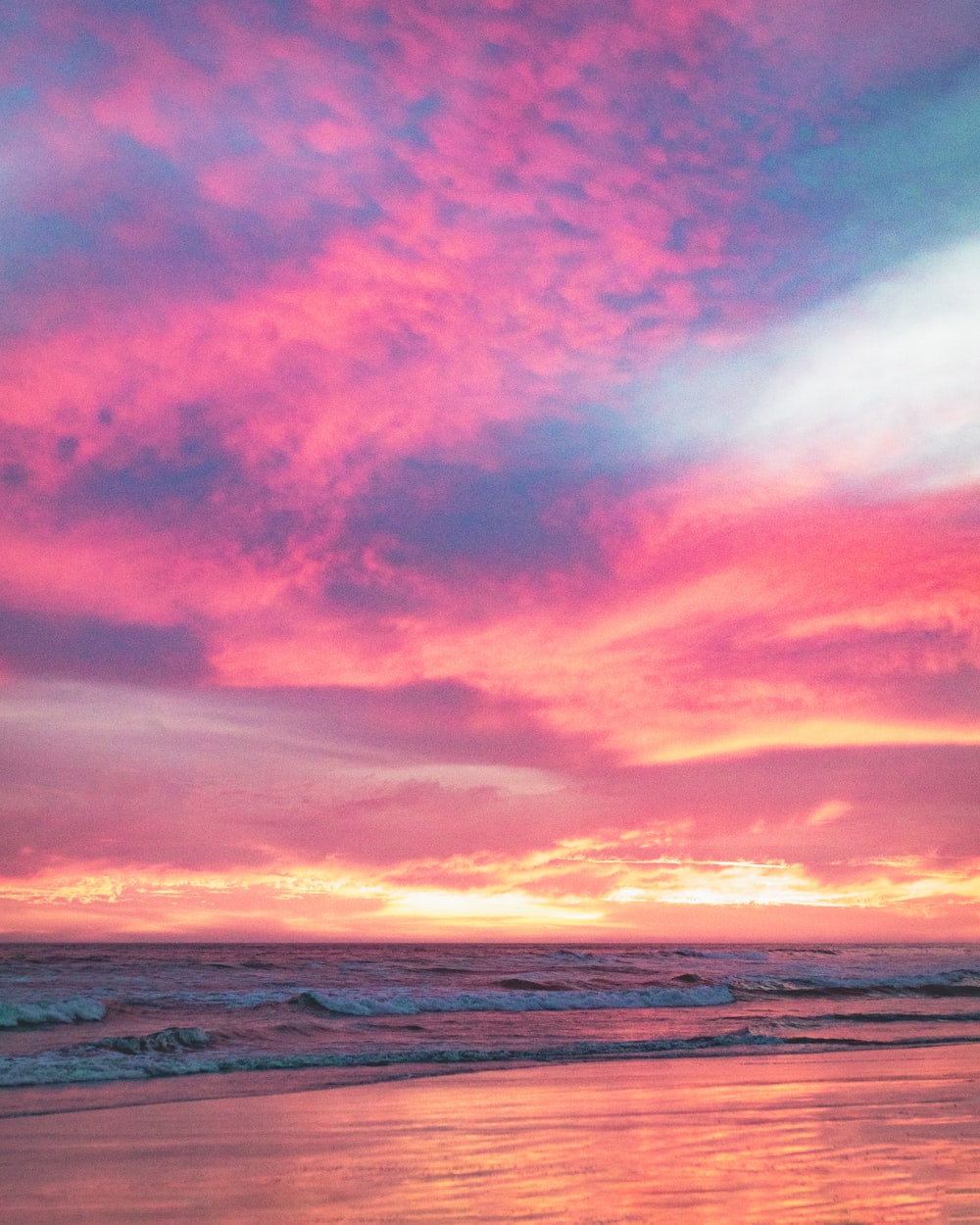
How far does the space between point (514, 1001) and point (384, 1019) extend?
6550 millimetres

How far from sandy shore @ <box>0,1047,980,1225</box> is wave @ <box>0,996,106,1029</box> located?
12931mm

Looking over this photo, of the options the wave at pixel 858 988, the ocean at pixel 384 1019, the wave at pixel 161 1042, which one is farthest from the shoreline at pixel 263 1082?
the wave at pixel 858 988

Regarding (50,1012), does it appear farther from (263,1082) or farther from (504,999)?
(504,999)

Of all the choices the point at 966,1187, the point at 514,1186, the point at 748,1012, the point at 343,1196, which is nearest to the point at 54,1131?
the point at 343,1196

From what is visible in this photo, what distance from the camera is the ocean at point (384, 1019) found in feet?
55.7

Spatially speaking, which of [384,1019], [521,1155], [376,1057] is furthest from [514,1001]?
[521,1155]

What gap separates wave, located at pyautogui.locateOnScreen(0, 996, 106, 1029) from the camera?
24531 mm

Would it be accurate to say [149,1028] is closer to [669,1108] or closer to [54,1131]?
[54,1131]

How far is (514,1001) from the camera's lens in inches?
1314

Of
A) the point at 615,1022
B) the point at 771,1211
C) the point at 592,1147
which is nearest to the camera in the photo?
the point at 771,1211

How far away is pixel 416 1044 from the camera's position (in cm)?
2131

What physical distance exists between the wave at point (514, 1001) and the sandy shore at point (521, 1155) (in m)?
15.5

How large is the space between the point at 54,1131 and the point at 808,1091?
10.1 meters

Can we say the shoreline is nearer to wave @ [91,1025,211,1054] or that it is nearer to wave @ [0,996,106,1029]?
wave @ [91,1025,211,1054]
